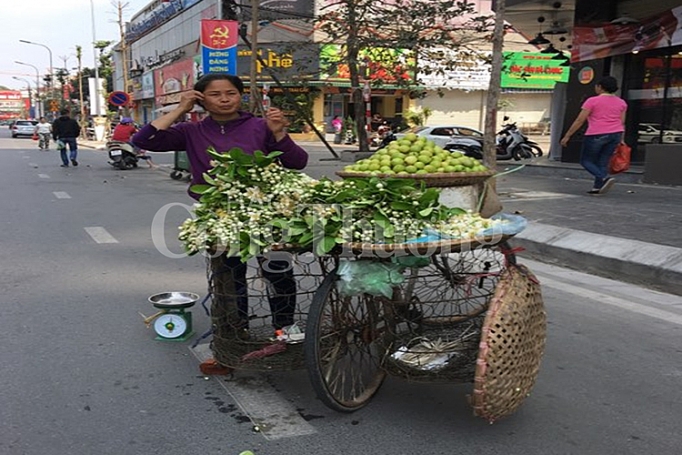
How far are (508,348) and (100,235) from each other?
6.45m

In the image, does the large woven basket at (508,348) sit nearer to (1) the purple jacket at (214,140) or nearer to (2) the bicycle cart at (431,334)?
(2) the bicycle cart at (431,334)

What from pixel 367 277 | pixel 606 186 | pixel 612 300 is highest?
pixel 367 277

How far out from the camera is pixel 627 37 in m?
12.4

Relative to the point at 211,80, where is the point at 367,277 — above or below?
below

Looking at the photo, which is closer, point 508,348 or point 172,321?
point 508,348

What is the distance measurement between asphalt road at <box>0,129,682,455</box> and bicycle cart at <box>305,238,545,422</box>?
211 mm

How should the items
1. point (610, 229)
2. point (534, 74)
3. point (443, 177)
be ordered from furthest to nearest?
point (534, 74) → point (610, 229) → point (443, 177)

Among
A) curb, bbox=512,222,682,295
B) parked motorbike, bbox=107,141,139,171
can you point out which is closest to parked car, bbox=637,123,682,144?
curb, bbox=512,222,682,295

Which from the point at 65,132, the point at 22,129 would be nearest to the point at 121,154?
the point at 65,132

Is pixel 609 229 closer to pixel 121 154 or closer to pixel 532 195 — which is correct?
pixel 532 195

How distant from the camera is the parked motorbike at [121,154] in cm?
1784

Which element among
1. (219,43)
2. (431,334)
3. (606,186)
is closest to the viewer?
(431,334)

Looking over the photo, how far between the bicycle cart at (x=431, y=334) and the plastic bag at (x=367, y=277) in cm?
4

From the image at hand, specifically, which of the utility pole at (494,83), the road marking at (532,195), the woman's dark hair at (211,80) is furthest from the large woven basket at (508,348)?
the road marking at (532,195)
